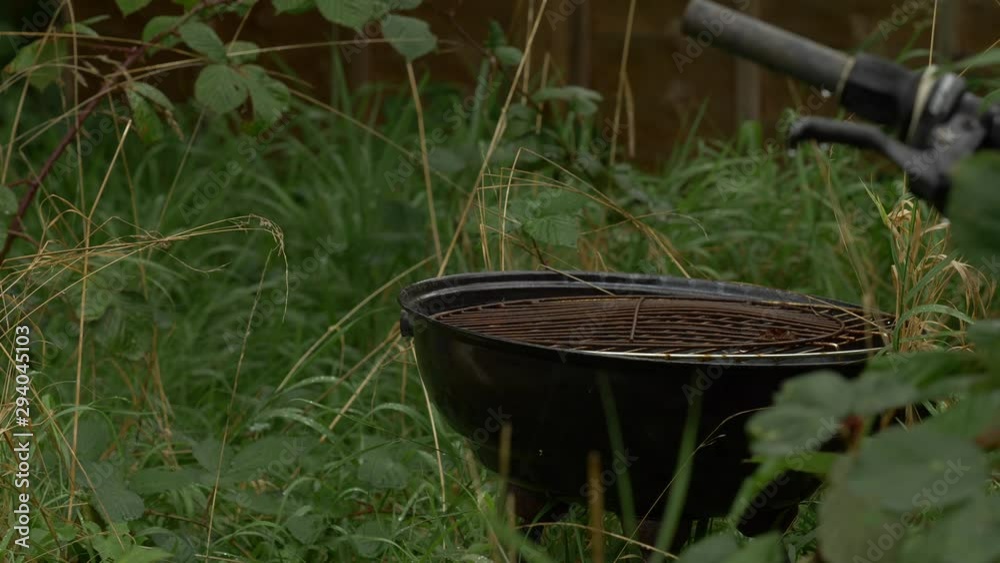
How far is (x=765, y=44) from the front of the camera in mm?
945

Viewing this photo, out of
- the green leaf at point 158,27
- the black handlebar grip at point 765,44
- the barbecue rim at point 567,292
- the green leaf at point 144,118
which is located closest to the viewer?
the black handlebar grip at point 765,44

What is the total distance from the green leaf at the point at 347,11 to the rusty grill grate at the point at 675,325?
61 centimetres

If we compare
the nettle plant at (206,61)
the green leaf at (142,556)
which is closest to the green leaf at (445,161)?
the nettle plant at (206,61)

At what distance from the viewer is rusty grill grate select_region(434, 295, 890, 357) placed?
157cm

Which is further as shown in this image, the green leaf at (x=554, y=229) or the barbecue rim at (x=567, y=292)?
the green leaf at (x=554, y=229)

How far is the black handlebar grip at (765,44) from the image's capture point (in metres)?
0.91

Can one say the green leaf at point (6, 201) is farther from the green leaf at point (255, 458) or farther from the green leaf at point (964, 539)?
the green leaf at point (964, 539)

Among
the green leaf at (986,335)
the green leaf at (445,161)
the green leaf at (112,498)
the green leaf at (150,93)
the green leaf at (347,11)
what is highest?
the green leaf at (986,335)

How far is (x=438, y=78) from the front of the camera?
167 inches

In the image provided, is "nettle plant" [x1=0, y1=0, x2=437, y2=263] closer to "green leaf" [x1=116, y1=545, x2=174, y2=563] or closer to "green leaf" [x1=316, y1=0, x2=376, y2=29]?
"green leaf" [x1=316, y1=0, x2=376, y2=29]

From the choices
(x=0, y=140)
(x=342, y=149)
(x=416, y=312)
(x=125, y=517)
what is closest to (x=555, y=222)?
(x=416, y=312)

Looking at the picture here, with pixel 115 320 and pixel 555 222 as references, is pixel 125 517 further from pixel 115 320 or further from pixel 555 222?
pixel 555 222

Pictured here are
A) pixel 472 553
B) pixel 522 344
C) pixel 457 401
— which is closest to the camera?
pixel 522 344

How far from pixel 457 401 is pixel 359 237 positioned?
5.78ft
